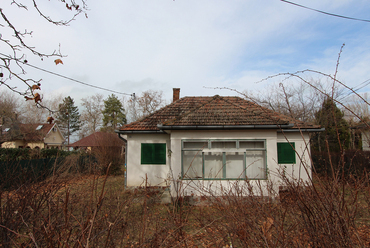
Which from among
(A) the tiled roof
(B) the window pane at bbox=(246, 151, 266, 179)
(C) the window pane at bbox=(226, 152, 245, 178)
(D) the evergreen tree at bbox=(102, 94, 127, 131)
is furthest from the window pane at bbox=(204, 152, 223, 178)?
(D) the evergreen tree at bbox=(102, 94, 127, 131)

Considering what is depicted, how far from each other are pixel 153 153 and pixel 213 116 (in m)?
3.73

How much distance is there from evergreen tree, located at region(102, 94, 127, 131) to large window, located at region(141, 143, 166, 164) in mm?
33898

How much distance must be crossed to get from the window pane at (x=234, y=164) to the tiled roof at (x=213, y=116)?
128 centimetres

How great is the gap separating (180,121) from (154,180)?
3.86 metres

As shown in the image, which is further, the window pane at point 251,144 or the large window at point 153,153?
the large window at point 153,153

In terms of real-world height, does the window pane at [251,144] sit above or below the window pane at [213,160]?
above

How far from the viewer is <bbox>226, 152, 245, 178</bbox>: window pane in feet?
29.2

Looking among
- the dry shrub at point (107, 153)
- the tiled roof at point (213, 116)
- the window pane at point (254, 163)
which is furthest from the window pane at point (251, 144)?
the dry shrub at point (107, 153)

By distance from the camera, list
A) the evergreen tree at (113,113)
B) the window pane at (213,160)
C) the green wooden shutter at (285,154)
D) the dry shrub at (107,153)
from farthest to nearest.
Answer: the evergreen tree at (113,113) < the dry shrub at (107,153) < the green wooden shutter at (285,154) < the window pane at (213,160)

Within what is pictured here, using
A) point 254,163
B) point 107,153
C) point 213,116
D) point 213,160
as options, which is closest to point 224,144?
point 213,160

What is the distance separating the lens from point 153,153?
36.9 feet

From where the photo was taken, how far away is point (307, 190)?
2.14m

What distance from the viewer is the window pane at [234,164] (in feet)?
29.2

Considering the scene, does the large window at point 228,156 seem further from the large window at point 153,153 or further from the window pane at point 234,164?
the large window at point 153,153
